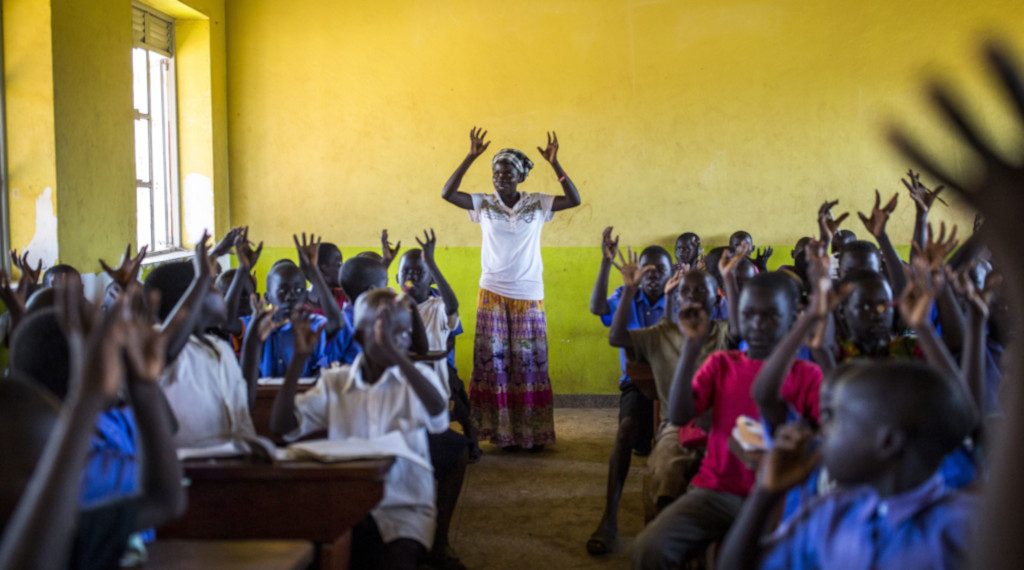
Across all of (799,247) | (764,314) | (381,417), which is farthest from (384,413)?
(799,247)

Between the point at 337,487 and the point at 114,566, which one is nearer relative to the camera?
the point at 114,566

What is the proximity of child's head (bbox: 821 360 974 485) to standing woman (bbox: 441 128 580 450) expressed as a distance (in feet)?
13.1

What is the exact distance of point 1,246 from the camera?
16.2ft

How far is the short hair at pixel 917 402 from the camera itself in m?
1.77

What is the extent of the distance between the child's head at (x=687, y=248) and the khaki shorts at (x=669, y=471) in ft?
10.2

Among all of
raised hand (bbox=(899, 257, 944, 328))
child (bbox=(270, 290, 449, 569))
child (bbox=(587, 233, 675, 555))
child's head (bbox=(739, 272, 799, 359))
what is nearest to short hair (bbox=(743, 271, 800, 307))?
child's head (bbox=(739, 272, 799, 359))

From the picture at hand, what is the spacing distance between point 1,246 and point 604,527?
311 centimetres

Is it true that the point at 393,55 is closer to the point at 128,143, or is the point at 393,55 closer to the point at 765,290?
the point at 128,143

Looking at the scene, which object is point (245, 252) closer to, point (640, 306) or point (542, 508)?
point (542, 508)

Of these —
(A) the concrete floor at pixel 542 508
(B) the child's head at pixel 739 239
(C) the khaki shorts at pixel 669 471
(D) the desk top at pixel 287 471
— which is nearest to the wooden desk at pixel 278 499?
(D) the desk top at pixel 287 471

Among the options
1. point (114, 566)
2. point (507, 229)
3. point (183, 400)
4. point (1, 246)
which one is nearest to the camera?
point (114, 566)

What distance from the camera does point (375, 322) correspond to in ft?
9.59

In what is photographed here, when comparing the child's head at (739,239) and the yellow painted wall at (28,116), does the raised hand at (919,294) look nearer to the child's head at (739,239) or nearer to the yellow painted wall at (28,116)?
the child's head at (739,239)

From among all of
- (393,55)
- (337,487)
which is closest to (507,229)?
(393,55)
